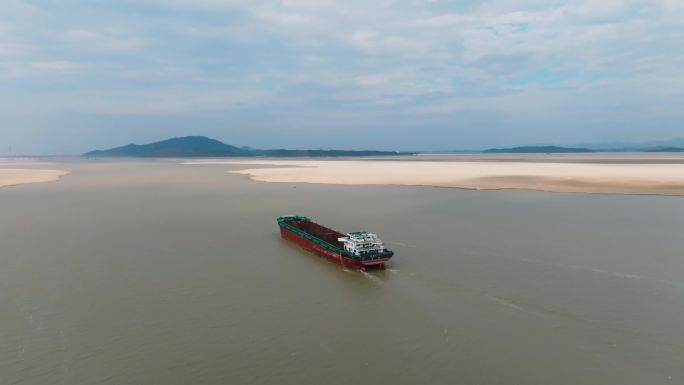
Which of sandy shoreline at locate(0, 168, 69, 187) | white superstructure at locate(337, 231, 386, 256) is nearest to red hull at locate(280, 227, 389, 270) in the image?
white superstructure at locate(337, 231, 386, 256)

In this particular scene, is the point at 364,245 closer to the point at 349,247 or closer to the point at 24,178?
the point at 349,247

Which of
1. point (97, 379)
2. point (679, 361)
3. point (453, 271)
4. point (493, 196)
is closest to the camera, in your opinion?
point (97, 379)

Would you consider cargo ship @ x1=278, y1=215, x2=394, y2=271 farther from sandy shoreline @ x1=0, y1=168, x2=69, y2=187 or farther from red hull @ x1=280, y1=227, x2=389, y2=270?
sandy shoreline @ x1=0, y1=168, x2=69, y2=187

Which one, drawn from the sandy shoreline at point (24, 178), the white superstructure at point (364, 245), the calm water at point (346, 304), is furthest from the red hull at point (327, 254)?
the sandy shoreline at point (24, 178)

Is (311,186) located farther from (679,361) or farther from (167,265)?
(679,361)

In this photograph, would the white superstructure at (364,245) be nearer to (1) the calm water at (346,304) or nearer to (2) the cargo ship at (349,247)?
(2) the cargo ship at (349,247)

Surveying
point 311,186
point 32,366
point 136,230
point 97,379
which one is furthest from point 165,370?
point 311,186
